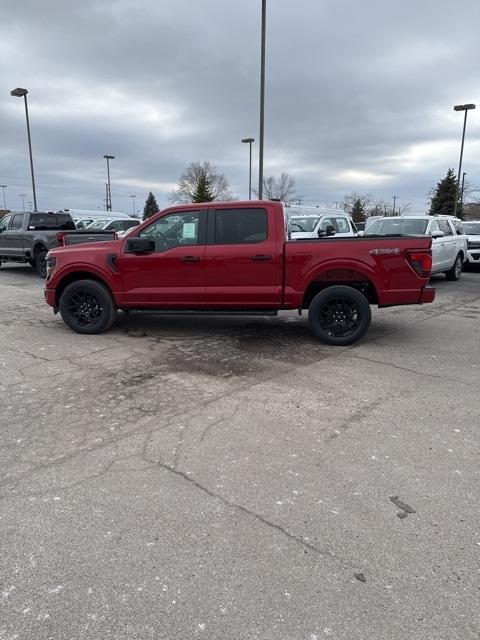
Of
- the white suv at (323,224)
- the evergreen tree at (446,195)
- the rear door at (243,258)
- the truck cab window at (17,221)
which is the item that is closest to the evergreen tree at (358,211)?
the evergreen tree at (446,195)

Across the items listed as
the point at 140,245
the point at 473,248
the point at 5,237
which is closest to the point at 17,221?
the point at 5,237

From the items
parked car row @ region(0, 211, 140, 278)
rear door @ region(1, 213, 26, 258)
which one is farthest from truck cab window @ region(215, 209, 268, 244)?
rear door @ region(1, 213, 26, 258)

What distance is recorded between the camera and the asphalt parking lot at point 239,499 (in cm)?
218

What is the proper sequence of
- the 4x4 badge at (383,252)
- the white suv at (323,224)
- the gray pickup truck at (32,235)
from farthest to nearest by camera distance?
1. the white suv at (323,224)
2. the gray pickup truck at (32,235)
3. the 4x4 badge at (383,252)

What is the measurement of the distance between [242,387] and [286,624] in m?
3.01

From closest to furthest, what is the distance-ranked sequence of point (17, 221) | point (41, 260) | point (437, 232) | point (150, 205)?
point (437, 232) → point (41, 260) → point (17, 221) → point (150, 205)

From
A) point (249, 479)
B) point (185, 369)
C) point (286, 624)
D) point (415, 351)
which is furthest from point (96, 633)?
point (415, 351)

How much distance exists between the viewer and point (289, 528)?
108 inches

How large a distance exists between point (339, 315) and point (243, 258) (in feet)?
5.09

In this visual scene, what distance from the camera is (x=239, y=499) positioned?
303 cm

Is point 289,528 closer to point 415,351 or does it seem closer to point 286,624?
point 286,624

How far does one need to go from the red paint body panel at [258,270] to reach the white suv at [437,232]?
623 centimetres

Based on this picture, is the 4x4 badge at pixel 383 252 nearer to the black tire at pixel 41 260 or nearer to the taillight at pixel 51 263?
the taillight at pixel 51 263

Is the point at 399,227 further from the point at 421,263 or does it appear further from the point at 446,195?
the point at 446,195
